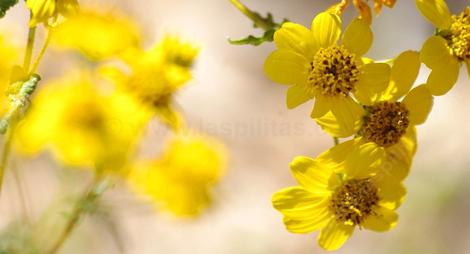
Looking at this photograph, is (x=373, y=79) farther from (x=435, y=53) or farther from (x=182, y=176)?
(x=182, y=176)

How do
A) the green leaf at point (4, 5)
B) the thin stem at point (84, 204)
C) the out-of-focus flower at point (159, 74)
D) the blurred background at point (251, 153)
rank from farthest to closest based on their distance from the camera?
the blurred background at point (251, 153) → the out-of-focus flower at point (159, 74) → the thin stem at point (84, 204) → the green leaf at point (4, 5)

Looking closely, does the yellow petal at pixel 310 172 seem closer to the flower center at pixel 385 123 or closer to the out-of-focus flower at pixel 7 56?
the flower center at pixel 385 123

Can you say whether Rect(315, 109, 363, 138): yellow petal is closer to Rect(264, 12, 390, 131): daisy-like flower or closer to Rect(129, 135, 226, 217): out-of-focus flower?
Rect(264, 12, 390, 131): daisy-like flower

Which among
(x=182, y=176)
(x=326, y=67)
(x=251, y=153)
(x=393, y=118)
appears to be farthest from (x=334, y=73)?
(x=251, y=153)

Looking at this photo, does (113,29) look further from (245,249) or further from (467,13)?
(245,249)

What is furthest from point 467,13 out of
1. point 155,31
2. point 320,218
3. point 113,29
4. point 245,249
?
point 155,31

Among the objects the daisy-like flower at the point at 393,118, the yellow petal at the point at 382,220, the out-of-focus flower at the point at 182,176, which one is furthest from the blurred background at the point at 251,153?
the daisy-like flower at the point at 393,118
